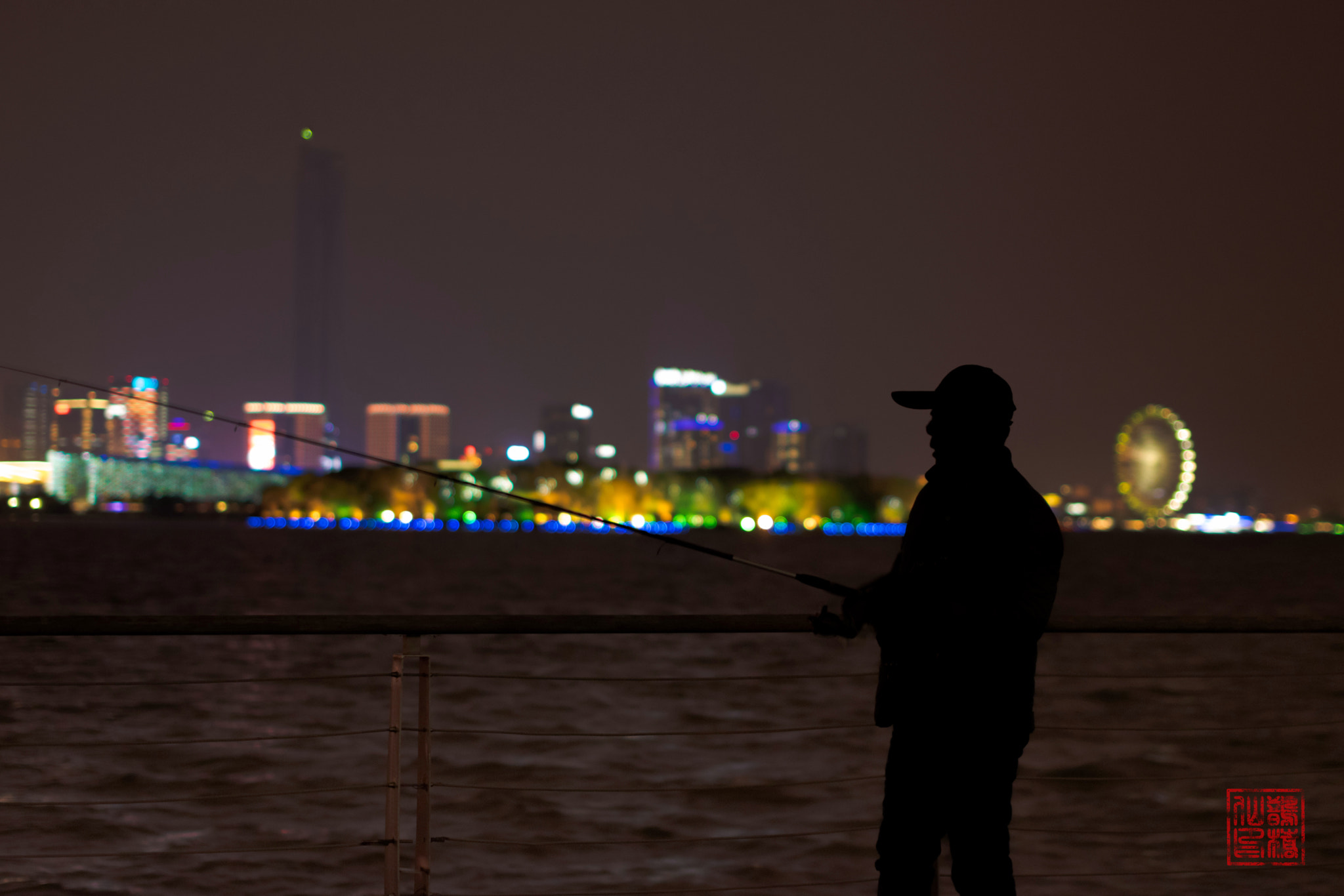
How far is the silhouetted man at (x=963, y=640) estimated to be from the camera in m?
2.71

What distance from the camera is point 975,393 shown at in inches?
Answer: 111

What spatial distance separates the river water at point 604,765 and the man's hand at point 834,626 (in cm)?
→ 24

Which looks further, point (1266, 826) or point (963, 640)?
point (1266, 826)

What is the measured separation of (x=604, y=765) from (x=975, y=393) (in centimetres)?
909

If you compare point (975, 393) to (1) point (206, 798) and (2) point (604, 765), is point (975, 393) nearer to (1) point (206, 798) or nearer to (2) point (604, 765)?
(1) point (206, 798)

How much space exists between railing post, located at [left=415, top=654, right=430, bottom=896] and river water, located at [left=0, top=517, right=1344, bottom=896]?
0.72 metres

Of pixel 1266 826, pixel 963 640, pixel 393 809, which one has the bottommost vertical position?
pixel 1266 826

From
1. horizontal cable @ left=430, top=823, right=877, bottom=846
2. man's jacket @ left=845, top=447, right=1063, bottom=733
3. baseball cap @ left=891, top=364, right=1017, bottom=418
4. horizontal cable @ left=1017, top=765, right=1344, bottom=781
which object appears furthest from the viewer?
horizontal cable @ left=1017, top=765, right=1344, bottom=781

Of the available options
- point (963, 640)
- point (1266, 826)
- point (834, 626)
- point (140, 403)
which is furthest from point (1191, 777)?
point (140, 403)

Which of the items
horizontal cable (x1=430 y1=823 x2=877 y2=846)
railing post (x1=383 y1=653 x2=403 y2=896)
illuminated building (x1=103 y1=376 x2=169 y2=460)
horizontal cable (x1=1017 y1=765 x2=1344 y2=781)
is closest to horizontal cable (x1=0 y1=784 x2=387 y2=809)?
railing post (x1=383 y1=653 x2=403 y2=896)

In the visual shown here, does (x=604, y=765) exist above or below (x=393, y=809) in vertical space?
below

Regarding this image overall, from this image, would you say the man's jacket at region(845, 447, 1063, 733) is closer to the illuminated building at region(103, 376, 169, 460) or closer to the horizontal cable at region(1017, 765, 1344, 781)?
the horizontal cable at region(1017, 765, 1344, 781)

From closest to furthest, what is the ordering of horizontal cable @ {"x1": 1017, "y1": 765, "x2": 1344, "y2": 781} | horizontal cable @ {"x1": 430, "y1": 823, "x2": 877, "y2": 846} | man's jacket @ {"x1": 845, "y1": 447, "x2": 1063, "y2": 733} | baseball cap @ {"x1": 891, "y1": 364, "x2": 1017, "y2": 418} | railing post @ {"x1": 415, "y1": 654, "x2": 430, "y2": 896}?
man's jacket @ {"x1": 845, "y1": 447, "x2": 1063, "y2": 733}, baseball cap @ {"x1": 891, "y1": 364, "x2": 1017, "y2": 418}, railing post @ {"x1": 415, "y1": 654, "x2": 430, "y2": 896}, horizontal cable @ {"x1": 430, "y1": 823, "x2": 877, "y2": 846}, horizontal cable @ {"x1": 1017, "y1": 765, "x2": 1344, "y2": 781}

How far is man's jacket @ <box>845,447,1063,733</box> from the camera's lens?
2695mm
